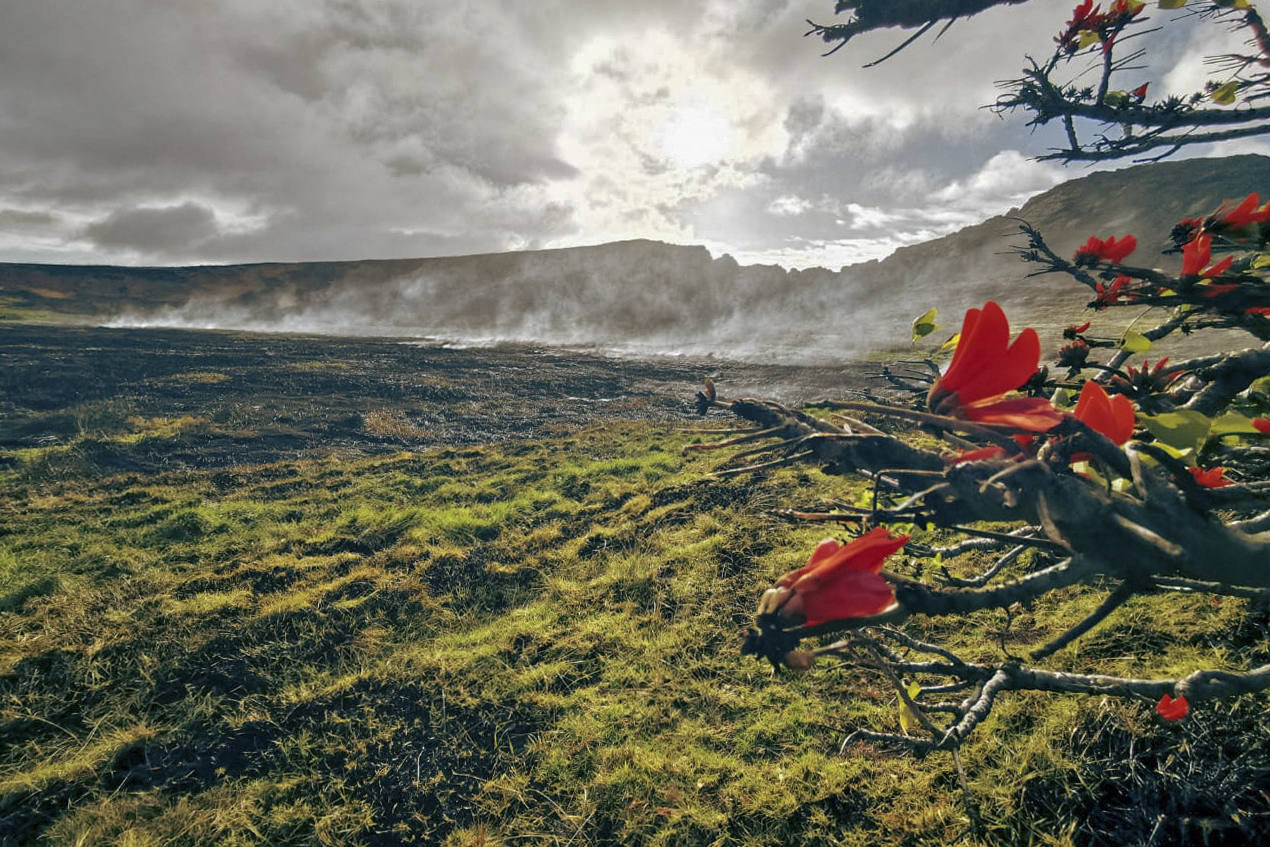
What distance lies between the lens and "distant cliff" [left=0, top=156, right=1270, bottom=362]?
4206 centimetres

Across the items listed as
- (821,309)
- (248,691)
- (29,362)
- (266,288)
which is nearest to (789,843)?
(248,691)

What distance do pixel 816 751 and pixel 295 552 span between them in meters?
5.75

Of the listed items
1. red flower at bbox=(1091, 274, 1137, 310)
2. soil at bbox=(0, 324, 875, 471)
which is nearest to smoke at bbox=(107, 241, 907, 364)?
soil at bbox=(0, 324, 875, 471)

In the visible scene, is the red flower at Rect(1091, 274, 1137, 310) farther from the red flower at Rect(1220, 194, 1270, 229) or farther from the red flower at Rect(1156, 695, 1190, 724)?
the red flower at Rect(1156, 695, 1190, 724)

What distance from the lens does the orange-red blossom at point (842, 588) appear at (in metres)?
0.80

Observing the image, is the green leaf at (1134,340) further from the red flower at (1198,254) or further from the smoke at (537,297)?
the smoke at (537,297)

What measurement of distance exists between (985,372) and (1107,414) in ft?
0.79

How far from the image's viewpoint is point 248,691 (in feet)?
12.7

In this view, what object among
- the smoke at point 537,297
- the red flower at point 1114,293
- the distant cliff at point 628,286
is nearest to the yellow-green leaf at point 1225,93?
the red flower at point 1114,293

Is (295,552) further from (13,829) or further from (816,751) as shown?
(816,751)

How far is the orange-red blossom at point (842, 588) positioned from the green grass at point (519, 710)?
1.10 m

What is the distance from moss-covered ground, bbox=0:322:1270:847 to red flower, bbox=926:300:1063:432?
66.0 inches

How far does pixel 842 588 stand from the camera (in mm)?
836

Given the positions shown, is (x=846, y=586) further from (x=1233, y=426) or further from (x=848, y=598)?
(x=1233, y=426)
